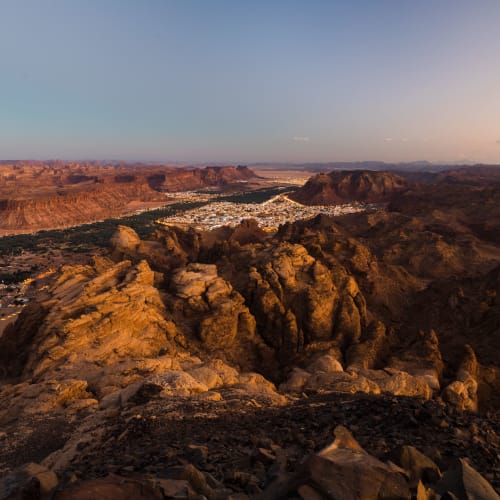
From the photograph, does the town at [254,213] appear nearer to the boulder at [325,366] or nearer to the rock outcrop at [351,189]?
the rock outcrop at [351,189]

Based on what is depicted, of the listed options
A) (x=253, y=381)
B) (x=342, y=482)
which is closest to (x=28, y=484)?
(x=342, y=482)

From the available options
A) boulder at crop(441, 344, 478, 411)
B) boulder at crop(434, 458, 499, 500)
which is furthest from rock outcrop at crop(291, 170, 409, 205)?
boulder at crop(434, 458, 499, 500)

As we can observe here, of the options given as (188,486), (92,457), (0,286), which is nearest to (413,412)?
(188,486)

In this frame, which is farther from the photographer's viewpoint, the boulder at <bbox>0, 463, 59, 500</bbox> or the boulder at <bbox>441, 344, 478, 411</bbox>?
the boulder at <bbox>441, 344, 478, 411</bbox>

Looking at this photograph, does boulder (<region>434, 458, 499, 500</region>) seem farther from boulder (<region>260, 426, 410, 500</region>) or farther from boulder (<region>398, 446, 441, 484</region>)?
boulder (<region>260, 426, 410, 500</region>)

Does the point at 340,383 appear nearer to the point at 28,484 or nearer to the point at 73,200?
the point at 28,484

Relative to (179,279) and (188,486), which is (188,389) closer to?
(188,486)
